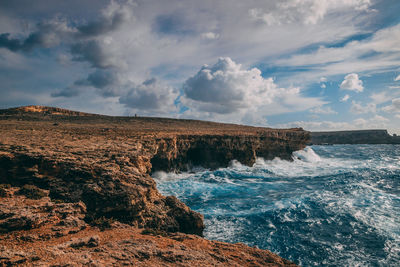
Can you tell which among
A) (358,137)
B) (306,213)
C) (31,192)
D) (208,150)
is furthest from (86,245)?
(358,137)

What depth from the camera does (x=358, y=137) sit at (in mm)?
130625

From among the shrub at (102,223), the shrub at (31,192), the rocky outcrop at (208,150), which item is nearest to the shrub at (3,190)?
the shrub at (31,192)

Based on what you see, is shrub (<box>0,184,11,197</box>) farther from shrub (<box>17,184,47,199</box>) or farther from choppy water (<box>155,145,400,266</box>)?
choppy water (<box>155,145,400,266</box>)

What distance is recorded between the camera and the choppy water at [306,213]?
34.3ft

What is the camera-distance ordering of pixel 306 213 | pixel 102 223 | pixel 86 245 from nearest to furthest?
1. pixel 86 245
2. pixel 102 223
3. pixel 306 213

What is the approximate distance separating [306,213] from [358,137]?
487 feet

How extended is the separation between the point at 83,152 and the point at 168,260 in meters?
9.06

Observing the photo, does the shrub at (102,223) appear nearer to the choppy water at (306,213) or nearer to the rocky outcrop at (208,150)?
the choppy water at (306,213)

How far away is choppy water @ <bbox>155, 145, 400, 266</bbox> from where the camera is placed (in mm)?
10469

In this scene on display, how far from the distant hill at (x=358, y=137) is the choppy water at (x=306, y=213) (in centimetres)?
12615

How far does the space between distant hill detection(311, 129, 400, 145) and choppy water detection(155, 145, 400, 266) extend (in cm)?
12615

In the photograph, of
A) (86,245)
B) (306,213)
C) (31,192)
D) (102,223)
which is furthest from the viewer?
(306,213)

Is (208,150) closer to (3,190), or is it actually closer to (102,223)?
(102,223)

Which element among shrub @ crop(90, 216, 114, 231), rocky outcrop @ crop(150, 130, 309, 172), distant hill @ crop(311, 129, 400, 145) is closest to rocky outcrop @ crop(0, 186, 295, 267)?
shrub @ crop(90, 216, 114, 231)
